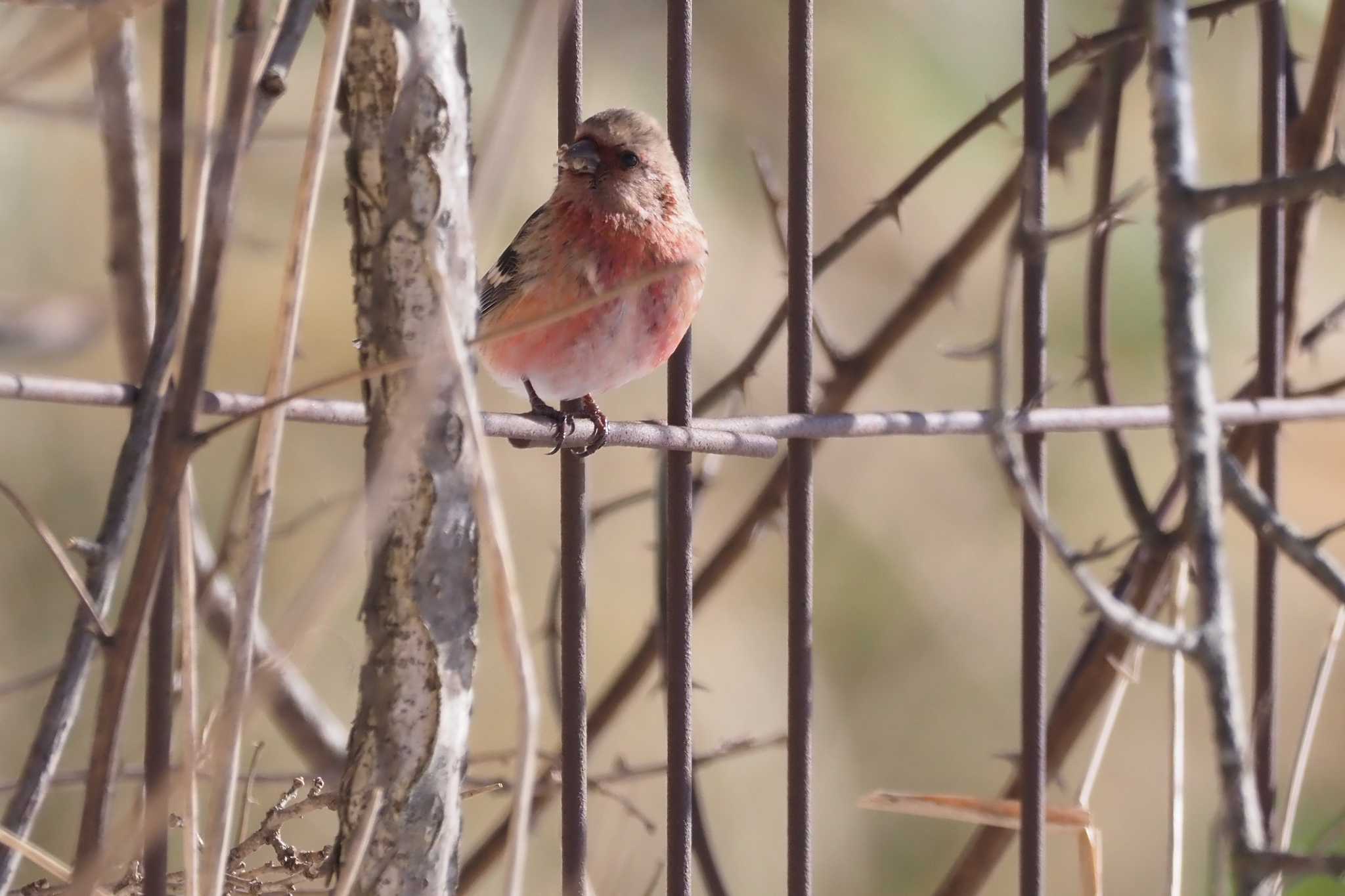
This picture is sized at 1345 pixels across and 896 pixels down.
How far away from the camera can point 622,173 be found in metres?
2.46

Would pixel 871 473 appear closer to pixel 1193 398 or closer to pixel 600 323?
pixel 600 323

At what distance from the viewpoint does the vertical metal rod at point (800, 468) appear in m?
1.72

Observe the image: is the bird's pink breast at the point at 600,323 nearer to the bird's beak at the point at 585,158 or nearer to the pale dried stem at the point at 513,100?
the bird's beak at the point at 585,158

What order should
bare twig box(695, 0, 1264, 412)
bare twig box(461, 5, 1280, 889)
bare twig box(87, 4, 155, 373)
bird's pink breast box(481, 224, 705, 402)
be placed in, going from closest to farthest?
bare twig box(87, 4, 155, 373), bare twig box(695, 0, 1264, 412), bird's pink breast box(481, 224, 705, 402), bare twig box(461, 5, 1280, 889)

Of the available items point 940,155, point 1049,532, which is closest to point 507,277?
point 940,155

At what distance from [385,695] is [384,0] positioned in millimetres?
516

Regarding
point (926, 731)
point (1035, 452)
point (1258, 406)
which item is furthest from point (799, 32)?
point (926, 731)

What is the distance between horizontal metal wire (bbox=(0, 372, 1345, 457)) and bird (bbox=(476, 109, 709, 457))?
1.90 ft

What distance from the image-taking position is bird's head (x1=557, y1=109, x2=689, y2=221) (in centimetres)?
243

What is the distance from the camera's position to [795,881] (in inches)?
68.6

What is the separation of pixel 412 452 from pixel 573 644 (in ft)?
1.48

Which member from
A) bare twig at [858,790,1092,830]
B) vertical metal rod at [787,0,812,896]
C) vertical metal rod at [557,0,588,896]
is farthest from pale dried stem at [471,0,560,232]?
bare twig at [858,790,1092,830]

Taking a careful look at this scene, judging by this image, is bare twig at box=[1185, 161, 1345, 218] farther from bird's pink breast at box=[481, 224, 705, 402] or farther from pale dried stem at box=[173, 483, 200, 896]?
bird's pink breast at box=[481, 224, 705, 402]

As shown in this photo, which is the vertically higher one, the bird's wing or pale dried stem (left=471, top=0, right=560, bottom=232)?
the bird's wing
